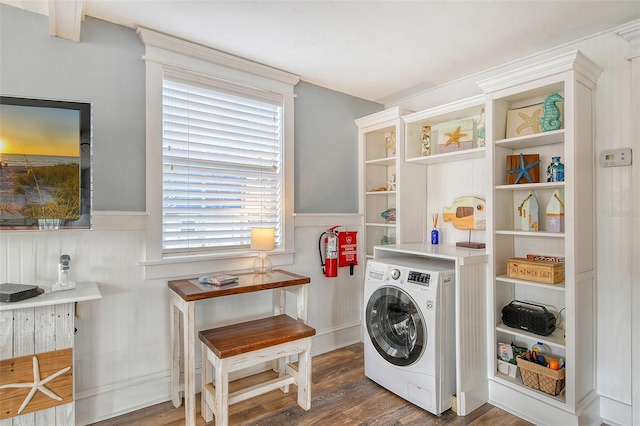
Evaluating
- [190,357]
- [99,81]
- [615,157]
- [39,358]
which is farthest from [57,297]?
[615,157]

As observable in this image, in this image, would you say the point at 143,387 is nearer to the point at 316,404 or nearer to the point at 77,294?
the point at 77,294

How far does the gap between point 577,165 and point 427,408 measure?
1.84m

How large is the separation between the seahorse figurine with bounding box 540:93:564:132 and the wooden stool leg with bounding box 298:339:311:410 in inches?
85.0

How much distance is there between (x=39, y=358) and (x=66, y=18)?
6.11 ft

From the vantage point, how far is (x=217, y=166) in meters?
2.58

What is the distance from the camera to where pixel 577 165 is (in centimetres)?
204

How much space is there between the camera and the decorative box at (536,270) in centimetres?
214

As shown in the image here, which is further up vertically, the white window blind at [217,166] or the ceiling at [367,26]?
the ceiling at [367,26]

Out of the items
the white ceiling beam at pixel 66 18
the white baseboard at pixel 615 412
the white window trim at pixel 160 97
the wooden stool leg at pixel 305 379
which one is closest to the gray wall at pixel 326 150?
the white window trim at pixel 160 97

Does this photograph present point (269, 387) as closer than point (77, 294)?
No

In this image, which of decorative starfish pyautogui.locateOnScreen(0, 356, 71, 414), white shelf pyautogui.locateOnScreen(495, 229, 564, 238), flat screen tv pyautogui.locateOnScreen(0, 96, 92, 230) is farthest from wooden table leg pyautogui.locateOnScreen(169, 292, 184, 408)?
white shelf pyautogui.locateOnScreen(495, 229, 564, 238)

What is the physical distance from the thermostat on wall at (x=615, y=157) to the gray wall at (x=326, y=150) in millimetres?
2002

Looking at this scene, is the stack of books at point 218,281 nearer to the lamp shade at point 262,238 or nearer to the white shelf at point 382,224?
the lamp shade at point 262,238

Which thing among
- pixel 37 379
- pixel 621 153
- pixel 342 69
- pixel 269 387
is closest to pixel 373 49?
pixel 342 69
